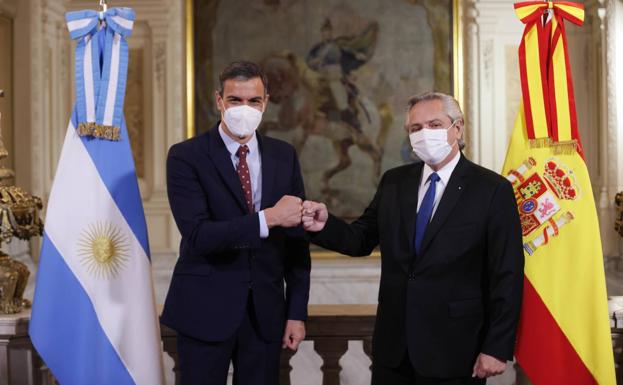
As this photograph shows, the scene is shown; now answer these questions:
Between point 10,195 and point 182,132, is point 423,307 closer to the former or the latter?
point 10,195

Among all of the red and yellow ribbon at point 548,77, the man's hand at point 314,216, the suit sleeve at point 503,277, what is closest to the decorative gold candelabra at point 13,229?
the man's hand at point 314,216

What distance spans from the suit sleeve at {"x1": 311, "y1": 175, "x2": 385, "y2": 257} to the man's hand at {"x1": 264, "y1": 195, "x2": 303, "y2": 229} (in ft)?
1.10

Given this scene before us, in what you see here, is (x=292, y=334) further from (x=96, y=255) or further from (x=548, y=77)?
(x=548, y=77)

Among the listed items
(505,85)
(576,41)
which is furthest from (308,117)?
(576,41)

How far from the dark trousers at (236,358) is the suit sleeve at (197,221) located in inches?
12.0

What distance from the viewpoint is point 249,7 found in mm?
8234

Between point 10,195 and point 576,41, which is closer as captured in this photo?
point 10,195

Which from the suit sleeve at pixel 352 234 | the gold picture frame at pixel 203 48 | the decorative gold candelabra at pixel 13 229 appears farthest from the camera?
the gold picture frame at pixel 203 48

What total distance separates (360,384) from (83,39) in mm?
3451

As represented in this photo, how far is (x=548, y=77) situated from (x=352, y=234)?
1.34 metres

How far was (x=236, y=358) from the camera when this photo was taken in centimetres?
295

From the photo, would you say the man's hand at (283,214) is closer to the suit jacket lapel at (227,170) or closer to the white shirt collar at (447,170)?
the suit jacket lapel at (227,170)

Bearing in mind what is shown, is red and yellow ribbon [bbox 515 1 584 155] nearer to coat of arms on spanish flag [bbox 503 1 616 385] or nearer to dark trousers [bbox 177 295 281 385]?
coat of arms on spanish flag [bbox 503 1 616 385]

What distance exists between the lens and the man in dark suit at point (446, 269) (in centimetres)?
283
